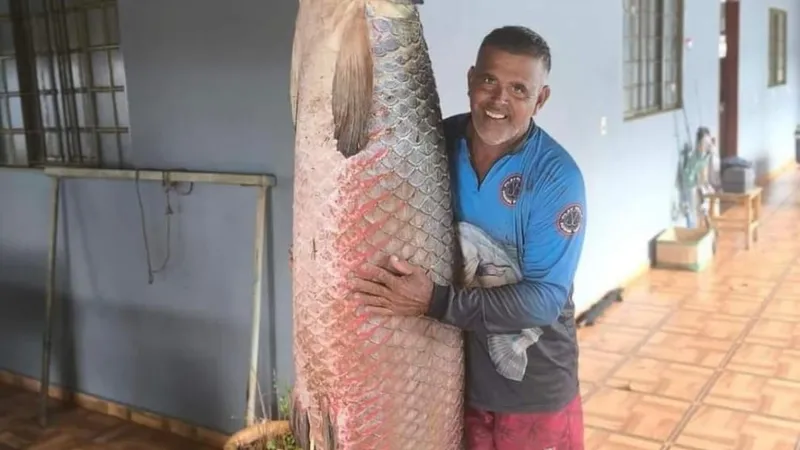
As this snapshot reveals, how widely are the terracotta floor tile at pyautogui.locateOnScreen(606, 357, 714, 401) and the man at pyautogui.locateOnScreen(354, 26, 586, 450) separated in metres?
2.18

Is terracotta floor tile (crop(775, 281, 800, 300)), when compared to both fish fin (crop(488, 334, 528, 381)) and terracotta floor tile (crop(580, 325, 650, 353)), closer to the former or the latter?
terracotta floor tile (crop(580, 325, 650, 353))

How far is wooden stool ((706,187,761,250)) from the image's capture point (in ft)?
19.0

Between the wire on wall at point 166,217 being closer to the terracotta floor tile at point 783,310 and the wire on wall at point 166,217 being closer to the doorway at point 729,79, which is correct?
the terracotta floor tile at point 783,310

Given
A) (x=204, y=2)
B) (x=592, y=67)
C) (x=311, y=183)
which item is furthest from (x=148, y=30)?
(x=592, y=67)

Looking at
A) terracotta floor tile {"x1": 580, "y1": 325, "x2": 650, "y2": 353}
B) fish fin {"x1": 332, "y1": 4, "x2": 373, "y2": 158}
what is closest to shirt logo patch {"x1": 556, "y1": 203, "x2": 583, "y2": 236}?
fish fin {"x1": 332, "y1": 4, "x2": 373, "y2": 158}

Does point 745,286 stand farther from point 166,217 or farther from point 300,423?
point 300,423

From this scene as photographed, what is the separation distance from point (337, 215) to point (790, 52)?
10228 millimetres

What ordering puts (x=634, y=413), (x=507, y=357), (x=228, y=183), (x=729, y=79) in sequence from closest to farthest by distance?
(x=507, y=357) → (x=228, y=183) → (x=634, y=413) → (x=729, y=79)

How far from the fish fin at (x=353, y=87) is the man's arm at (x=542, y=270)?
275mm

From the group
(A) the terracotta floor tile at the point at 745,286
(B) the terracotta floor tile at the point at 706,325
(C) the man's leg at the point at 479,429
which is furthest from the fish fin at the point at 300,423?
(A) the terracotta floor tile at the point at 745,286

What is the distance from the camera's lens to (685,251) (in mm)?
5195

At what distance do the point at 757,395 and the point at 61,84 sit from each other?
3083 millimetres

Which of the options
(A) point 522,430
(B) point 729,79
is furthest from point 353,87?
(B) point 729,79

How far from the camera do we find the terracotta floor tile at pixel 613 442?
2789 millimetres
